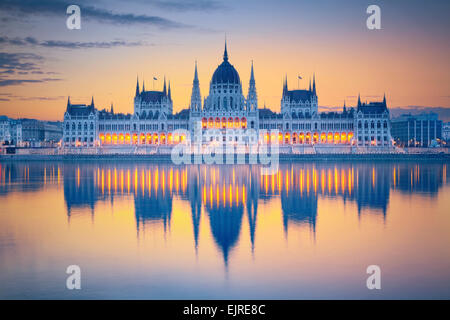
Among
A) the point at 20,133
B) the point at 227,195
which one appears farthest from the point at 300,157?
the point at 20,133

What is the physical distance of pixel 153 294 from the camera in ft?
42.4

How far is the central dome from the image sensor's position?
138125mm

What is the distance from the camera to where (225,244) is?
731 inches

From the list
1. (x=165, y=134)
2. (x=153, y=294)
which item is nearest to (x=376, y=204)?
(x=153, y=294)

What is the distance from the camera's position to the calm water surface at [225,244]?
13.6 metres

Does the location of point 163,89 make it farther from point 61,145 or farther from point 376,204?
point 376,204

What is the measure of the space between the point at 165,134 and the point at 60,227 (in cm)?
11049

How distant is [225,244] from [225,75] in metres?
124

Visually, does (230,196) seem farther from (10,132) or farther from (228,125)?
(10,132)

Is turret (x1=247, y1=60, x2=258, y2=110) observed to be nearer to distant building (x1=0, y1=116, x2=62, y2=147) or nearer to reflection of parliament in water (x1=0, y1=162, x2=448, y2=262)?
distant building (x1=0, y1=116, x2=62, y2=147)

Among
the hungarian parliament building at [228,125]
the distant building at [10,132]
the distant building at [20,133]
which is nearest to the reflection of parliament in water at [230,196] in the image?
the hungarian parliament building at [228,125]
